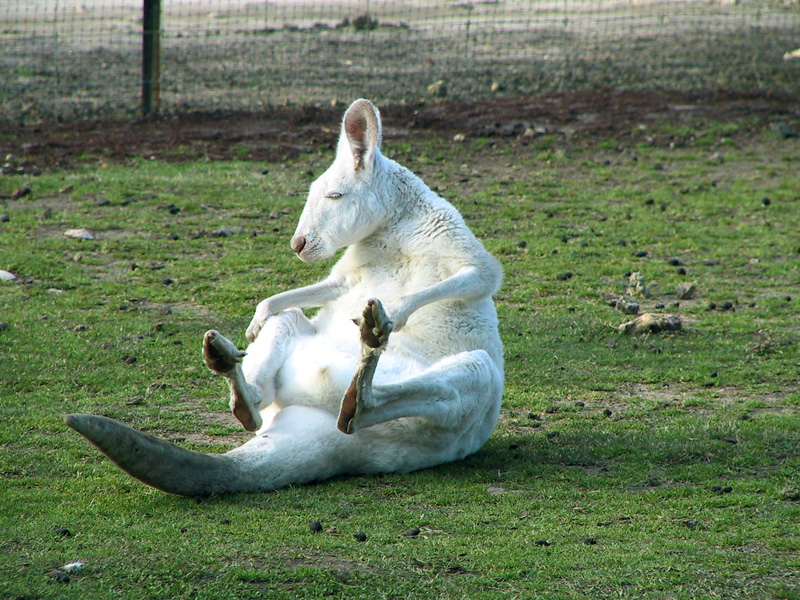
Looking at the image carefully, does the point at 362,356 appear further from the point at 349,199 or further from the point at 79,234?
the point at 79,234

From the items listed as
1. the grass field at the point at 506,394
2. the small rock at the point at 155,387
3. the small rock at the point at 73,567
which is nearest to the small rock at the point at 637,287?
the grass field at the point at 506,394

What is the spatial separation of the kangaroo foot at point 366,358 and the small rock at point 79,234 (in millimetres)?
5300

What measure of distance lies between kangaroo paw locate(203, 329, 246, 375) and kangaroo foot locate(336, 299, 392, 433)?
438mm

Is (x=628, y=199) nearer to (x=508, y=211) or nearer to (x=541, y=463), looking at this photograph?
(x=508, y=211)

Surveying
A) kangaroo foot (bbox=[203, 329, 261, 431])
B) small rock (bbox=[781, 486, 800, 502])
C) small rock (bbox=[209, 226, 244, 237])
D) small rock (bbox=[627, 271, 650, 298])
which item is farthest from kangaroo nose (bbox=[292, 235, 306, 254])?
small rock (bbox=[209, 226, 244, 237])

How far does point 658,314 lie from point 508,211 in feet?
9.54

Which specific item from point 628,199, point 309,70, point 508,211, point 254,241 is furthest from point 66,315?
point 309,70

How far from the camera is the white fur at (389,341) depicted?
3.95 metres

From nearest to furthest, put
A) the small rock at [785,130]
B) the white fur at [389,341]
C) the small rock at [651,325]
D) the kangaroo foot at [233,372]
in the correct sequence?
the kangaroo foot at [233,372]
the white fur at [389,341]
the small rock at [651,325]
the small rock at [785,130]

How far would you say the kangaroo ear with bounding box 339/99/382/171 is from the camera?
4422 millimetres

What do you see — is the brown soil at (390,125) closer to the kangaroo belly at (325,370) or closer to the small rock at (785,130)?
the small rock at (785,130)

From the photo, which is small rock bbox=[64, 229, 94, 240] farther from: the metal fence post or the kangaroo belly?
the kangaroo belly

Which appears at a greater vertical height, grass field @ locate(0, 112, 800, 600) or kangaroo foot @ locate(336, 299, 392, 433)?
kangaroo foot @ locate(336, 299, 392, 433)

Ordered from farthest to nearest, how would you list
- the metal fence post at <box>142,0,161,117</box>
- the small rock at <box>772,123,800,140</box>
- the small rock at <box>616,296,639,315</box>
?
1. the small rock at <box>772,123,800,140</box>
2. the metal fence post at <box>142,0,161,117</box>
3. the small rock at <box>616,296,639,315</box>
